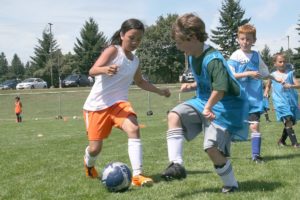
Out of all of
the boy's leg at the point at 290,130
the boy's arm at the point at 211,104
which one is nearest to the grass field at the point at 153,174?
the boy's leg at the point at 290,130

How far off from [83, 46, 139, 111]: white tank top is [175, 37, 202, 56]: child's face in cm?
111

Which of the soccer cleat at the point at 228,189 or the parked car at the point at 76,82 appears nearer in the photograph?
the soccer cleat at the point at 228,189

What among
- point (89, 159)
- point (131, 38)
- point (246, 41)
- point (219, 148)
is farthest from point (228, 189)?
point (246, 41)

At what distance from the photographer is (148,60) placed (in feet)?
260

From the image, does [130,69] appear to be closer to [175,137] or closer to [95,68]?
[95,68]

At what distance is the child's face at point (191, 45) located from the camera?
4.75 metres

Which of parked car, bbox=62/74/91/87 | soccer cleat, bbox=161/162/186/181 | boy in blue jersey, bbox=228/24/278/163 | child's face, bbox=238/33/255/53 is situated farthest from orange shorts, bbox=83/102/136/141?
parked car, bbox=62/74/91/87

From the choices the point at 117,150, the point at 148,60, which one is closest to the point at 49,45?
the point at 148,60

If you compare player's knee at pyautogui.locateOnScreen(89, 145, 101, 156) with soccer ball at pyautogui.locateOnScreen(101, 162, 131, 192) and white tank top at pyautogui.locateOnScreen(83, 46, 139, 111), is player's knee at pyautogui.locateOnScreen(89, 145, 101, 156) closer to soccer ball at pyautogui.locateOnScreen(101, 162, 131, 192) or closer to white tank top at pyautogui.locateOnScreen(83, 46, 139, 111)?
white tank top at pyautogui.locateOnScreen(83, 46, 139, 111)

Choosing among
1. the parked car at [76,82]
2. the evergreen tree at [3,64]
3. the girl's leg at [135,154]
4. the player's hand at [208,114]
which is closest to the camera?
the player's hand at [208,114]

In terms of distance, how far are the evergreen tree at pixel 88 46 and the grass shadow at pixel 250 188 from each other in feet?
246

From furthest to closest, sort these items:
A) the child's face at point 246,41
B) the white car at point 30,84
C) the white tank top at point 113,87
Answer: the white car at point 30,84 → the child's face at point 246,41 → the white tank top at point 113,87

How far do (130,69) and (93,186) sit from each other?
1.42 m

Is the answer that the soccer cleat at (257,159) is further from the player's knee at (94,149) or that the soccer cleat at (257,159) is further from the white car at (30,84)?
the white car at (30,84)
